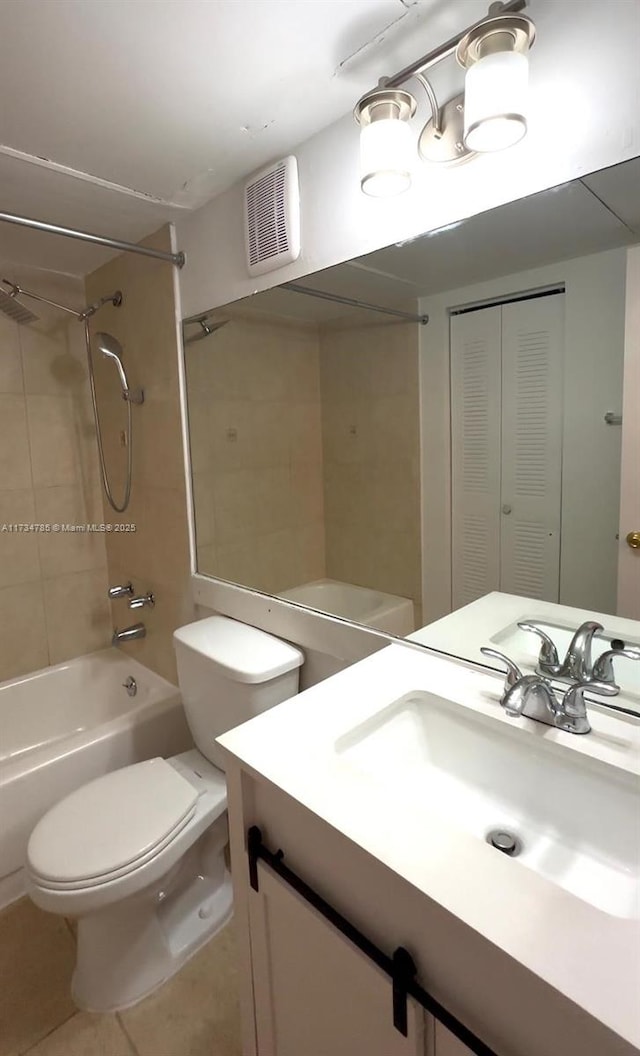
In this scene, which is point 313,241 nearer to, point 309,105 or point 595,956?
point 309,105

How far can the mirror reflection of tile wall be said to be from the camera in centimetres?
142

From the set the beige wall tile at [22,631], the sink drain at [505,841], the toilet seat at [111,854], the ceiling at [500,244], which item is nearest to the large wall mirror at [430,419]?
the ceiling at [500,244]

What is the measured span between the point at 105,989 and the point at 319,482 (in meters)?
1.49

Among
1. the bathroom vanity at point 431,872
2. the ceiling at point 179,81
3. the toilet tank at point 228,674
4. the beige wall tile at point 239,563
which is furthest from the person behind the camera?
the beige wall tile at point 239,563

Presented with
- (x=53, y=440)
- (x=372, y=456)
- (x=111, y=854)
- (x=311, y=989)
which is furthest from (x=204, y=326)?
(x=311, y=989)

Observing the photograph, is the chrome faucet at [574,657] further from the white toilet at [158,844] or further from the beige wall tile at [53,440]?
the beige wall tile at [53,440]

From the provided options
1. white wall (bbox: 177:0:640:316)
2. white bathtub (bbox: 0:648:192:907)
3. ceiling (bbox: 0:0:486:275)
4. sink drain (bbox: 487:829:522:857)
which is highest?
ceiling (bbox: 0:0:486:275)

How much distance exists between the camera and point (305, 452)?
1.71m

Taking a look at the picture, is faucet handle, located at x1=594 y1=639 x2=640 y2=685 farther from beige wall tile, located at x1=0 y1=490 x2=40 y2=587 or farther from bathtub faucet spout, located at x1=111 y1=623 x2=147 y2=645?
beige wall tile, located at x1=0 y1=490 x2=40 y2=587

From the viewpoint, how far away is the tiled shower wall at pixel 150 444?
1870 mm

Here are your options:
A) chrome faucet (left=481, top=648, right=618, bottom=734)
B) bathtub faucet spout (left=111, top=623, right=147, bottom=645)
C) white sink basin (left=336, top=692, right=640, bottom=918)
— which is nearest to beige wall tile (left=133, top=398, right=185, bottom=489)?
bathtub faucet spout (left=111, top=623, right=147, bottom=645)

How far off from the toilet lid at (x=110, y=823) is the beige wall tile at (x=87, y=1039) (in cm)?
44

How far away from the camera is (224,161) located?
138 cm

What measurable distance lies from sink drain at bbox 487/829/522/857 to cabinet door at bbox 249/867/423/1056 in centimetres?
25
